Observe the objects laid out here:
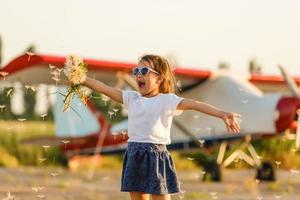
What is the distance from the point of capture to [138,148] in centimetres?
466

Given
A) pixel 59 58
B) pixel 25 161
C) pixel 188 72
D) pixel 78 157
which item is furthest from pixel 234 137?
pixel 25 161

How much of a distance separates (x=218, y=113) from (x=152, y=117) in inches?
18.3

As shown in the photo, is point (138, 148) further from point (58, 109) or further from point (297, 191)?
point (58, 109)

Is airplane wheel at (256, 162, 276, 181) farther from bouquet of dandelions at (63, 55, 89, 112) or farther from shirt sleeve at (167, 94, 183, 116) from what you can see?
bouquet of dandelions at (63, 55, 89, 112)

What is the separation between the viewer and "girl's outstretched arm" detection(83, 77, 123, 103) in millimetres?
4730

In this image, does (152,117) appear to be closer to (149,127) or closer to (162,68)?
(149,127)

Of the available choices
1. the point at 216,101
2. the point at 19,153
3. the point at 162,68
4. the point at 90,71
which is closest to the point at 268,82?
the point at 216,101

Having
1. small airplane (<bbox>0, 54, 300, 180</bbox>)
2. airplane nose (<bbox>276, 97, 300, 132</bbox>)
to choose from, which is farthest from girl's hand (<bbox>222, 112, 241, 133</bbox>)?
airplane nose (<bbox>276, 97, 300, 132</bbox>)

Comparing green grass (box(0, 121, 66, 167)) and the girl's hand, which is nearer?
the girl's hand

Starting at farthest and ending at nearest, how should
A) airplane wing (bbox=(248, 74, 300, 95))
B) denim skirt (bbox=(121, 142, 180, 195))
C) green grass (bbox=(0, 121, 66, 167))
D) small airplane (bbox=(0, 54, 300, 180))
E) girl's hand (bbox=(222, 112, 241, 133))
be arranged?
green grass (bbox=(0, 121, 66, 167)), airplane wing (bbox=(248, 74, 300, 95)), small airplane (bbox=(0, 54, 300, 180)), denim skirt (bbox=(121, 142, 180, 195)), girl's hand (bbox=(222, 112, 241, 133))

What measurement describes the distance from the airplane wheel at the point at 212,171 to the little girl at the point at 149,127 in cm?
1149

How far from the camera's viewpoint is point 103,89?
4.76 m

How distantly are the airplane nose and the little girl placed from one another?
11.0 meters

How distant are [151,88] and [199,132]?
12531mm
